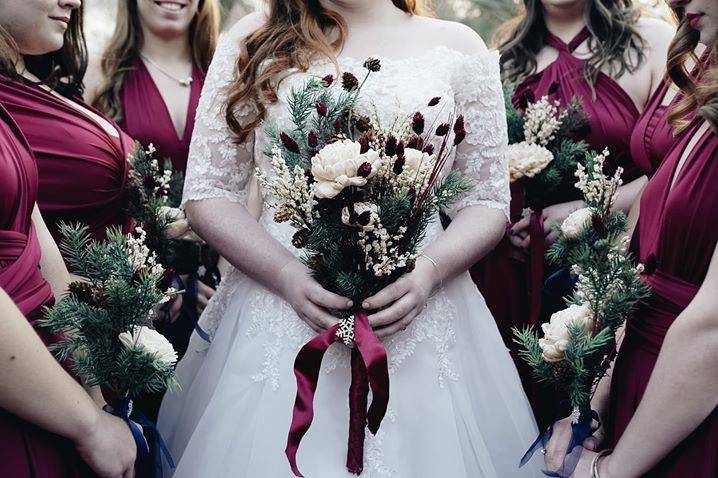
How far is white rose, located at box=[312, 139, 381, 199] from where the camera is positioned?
2121mm

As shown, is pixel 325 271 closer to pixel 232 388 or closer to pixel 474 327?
pixel 232 388

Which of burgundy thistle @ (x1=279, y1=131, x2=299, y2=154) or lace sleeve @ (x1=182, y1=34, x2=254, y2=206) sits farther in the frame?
lace sleeve @ (x1=182, y1=34, x2=254, y2=206)

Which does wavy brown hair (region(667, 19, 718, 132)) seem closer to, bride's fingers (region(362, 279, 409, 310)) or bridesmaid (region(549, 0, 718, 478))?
bridesmaid (region(549, 0, 718, 478))

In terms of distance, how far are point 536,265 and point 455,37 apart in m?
1.25

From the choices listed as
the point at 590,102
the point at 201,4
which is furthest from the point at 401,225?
the point at 201,4

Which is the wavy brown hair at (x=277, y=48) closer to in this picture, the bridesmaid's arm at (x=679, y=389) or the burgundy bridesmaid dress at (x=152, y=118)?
the bridesmaid's arm at (x=679, y=389)

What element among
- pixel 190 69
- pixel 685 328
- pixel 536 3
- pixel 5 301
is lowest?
pixel 190 69

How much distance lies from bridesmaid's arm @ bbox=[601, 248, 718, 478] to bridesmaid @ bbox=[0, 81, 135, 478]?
1.35m

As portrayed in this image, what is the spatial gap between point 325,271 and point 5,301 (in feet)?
2.92

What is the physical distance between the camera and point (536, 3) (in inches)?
175

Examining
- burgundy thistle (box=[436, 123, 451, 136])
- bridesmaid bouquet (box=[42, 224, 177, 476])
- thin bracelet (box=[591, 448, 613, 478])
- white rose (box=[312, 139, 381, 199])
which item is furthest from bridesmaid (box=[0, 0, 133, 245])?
thin bracelet (box=[591, 448, 613, 478])

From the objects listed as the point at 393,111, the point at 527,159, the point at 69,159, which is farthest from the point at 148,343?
the point at 527,159

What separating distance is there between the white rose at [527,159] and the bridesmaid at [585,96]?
27 centimetres

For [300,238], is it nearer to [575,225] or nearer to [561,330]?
[561,330]
